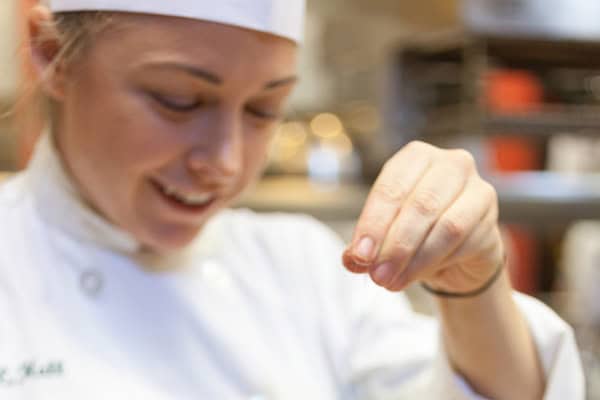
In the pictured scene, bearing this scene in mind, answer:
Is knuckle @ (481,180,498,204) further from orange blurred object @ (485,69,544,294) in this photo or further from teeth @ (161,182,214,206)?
orange blurred object @ (485,69,544,294)

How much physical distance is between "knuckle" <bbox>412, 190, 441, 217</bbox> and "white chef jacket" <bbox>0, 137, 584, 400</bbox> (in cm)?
23

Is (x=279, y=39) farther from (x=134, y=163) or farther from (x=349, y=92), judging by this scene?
(x=349, y=92)

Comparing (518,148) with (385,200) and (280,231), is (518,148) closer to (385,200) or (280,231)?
(280,231)

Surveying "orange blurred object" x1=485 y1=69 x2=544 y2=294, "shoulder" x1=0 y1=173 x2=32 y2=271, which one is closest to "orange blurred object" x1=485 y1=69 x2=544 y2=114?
"orange blurred object" x1=485 y1=69 x2=544 y2=294

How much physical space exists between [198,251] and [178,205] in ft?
0.59

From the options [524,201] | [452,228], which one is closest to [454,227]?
[452,228]

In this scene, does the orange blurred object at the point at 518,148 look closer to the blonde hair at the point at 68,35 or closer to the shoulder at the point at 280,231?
the shoulder at the point at 280,231

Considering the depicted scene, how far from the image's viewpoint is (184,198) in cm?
78

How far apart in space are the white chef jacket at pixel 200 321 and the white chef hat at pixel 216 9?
21cm

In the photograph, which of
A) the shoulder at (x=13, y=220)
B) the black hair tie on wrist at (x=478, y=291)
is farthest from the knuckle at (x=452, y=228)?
the shoulder at (x=13, y=220)

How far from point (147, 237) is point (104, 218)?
0.24 ft

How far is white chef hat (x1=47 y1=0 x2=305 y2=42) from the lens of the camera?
0.69 metres

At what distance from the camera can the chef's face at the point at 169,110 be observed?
0.71m

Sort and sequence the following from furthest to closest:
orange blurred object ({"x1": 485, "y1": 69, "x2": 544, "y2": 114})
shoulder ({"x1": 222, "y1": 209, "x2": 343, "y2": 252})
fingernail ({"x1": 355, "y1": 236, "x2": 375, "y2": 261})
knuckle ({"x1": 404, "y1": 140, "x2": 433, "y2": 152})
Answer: orange blurred object ({"x1": 485, "y1": 69, "x2": 544, "y2": 114}), shoulder ({"x1": 222, "y1": 209, "x2": 343, "y2": 252}), knuckle ({"x1": 404, "y1": 140, "x2": 433, "y2": 152}), fingernail ({"x1": 355, "y1": 236, "x2": 375, "y2": 261})
